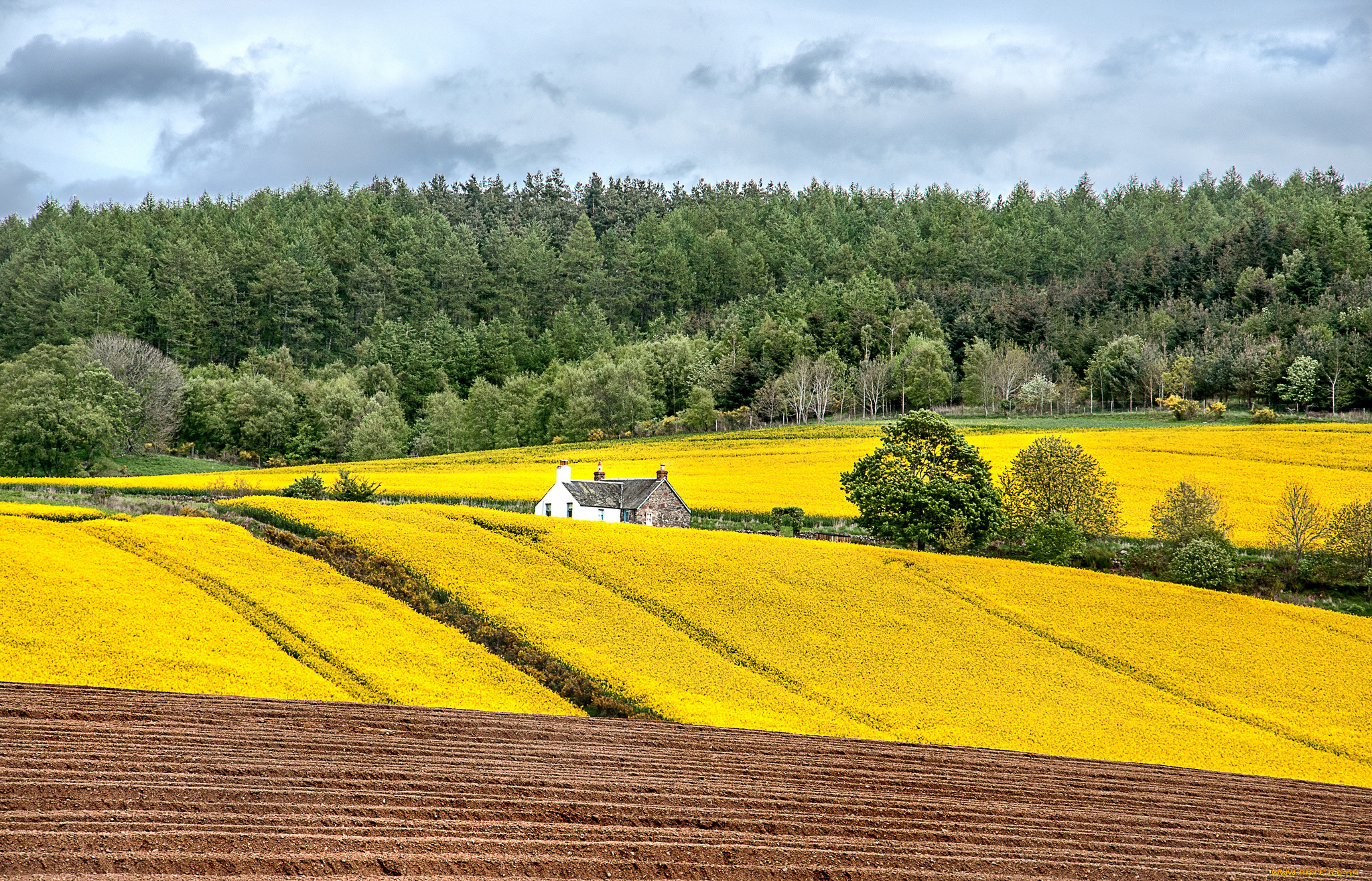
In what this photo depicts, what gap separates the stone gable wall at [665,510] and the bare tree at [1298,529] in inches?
1201

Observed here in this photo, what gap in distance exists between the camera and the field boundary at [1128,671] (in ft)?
93.1

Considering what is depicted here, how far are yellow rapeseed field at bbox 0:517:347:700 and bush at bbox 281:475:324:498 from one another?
765 inches

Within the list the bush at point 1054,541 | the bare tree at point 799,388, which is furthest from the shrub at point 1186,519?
the bare tree at point 799,388

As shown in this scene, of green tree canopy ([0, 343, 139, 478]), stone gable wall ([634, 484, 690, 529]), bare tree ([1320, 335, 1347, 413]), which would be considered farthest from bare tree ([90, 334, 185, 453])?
bare tree ([1320, 335, 1347, 413])

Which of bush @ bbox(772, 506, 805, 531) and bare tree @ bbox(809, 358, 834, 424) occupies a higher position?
bare tree @ bbox(809, 358, 834, 424)

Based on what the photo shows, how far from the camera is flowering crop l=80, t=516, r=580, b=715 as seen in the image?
25.8 metres

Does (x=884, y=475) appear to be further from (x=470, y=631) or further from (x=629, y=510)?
(x=470, y=631)

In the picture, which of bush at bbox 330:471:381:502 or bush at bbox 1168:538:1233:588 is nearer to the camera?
bush at bbox 1168:538:1233:588

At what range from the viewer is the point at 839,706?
1110 inches

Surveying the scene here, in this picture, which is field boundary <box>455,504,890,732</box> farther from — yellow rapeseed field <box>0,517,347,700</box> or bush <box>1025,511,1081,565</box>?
bush <box>1025,511,1081,565</box>

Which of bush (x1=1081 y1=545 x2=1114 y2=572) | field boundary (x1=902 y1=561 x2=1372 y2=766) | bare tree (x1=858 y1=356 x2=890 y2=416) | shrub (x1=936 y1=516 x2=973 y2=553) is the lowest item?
field boundary (x1=902 y1=561 x2=1372 y2=766)

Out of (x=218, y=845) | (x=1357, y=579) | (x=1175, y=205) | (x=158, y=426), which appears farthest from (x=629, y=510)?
(x=1175, y=205)

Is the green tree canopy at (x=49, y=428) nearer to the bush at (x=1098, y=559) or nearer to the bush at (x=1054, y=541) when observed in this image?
the bush at (x=1054, y=541)

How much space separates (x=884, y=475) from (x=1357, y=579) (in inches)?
882
